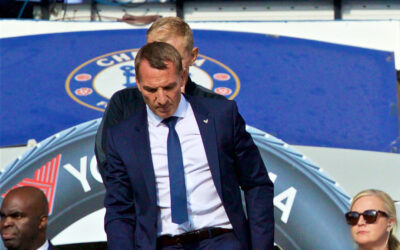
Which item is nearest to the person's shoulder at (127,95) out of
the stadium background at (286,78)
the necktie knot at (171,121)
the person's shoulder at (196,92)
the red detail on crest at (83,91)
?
the person's shoulder at (196,92)

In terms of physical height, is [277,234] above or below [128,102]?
below

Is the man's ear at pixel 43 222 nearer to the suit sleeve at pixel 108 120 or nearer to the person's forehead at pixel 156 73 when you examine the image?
the suit sleeve at pixel 108 120

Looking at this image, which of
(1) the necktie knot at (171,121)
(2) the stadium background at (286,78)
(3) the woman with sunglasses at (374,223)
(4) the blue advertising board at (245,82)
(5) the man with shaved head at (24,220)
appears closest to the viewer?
(1) the necktie knot at (171,121)

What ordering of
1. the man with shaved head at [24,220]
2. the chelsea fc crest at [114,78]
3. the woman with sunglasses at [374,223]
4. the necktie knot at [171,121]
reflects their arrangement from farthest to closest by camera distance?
1. the chelsea fc crest at [114,78]
2. the man with shaved head at [24,220]
3. the woman with sunglasses at [374,223]
4. the necktie knot at [171,121]

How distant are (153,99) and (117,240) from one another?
46 centimetres

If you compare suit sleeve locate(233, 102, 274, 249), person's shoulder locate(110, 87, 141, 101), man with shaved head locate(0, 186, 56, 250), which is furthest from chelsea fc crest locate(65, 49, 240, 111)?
suit sleeve locate(233, 102, 274, 249)

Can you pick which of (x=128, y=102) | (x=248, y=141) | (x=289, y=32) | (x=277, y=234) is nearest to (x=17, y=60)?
(x=289, y=32)

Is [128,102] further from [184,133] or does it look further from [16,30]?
[16,30]

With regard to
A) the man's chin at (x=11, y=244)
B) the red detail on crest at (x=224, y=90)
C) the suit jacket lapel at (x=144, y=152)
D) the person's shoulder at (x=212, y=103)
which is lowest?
the man's chin at (x=11, y=244)

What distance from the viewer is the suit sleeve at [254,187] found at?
8.51ft

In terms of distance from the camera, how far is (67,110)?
590 centimetres

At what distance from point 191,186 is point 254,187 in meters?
Result: 0.22

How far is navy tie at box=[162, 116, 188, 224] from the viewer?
2.53 metres

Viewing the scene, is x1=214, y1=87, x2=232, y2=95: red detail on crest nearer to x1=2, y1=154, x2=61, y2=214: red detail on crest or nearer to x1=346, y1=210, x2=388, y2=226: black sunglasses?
x1=2, y1=154, x2=61, y2=214: red detail on crest
